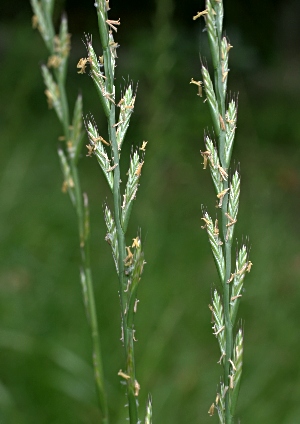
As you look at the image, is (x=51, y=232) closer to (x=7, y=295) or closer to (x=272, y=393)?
(x=7, y=295)

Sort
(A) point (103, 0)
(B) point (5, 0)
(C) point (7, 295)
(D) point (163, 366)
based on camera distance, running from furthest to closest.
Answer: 1. (B) point (5, 0)
2. (C) point (7, 295)
3. (D) point (163, 366)
4. (A) point (103, 0)

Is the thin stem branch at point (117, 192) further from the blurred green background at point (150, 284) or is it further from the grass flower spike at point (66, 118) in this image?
the blurred green background at point (150, 284)

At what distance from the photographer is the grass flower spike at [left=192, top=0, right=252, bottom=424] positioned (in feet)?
1.50

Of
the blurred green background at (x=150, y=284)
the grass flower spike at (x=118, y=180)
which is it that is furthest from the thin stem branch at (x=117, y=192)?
the blurred green background at (x=150, y=284)

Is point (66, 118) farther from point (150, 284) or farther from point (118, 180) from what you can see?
point (150, 284)

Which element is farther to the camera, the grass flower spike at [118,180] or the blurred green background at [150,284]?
the blurred green background at [150,284]

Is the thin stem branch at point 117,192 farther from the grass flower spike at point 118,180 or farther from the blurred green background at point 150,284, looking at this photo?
the blurred green background at point 150,284

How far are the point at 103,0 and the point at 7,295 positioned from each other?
170cm

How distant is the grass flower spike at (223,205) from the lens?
457mm

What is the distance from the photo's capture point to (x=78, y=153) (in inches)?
20.5

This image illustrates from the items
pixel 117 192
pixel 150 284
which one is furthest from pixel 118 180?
pixel 150 284

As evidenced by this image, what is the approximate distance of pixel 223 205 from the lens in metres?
0.47

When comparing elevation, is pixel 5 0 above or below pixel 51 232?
above

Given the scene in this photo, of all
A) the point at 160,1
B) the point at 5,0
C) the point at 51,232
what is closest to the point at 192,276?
the point at 51,232
